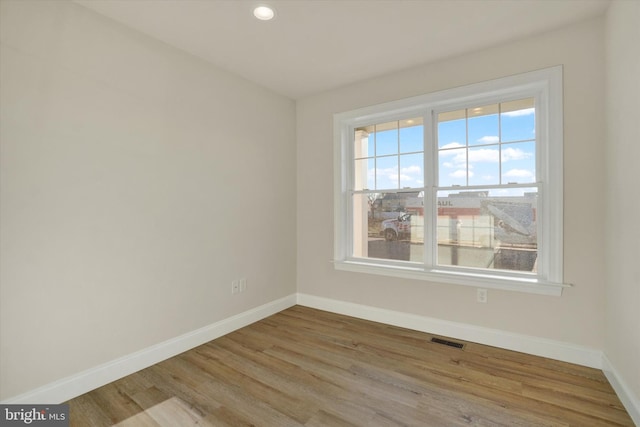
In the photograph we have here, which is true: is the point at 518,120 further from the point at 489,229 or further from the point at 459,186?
the point at 489,229

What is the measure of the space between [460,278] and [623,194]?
4.33 feet

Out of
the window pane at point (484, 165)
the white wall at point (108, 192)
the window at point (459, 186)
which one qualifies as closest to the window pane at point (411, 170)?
the window at point (459, 186)

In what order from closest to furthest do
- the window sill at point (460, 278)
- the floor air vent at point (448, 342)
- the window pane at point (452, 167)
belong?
→ 1. the window sill at point (460, 278)
2. the floor air vent at point (448, 342)
3. the window pane at point (452, 167)

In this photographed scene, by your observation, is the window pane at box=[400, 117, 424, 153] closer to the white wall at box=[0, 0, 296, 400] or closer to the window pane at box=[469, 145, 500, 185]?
the window pane at box=[469, 145, 500, 185]

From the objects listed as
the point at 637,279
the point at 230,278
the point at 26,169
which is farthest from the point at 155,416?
the point at 637,279

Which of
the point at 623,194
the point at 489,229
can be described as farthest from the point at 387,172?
the point at 623,194

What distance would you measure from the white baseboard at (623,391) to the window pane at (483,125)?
1916mm

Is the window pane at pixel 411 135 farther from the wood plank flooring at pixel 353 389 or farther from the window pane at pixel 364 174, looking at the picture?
the wood plank flooring at pixel 353 389

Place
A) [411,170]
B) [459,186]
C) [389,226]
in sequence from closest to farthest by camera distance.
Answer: [459,186], [411,170], [389,226]

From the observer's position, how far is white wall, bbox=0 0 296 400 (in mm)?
1835

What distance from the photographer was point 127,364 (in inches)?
90.3

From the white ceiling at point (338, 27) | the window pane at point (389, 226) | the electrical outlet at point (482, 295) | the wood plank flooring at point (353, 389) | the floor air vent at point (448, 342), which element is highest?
the white ceiling at point (338, 27)

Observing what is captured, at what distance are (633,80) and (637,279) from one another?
1.17 metres

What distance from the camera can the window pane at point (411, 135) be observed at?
10.5 ft
